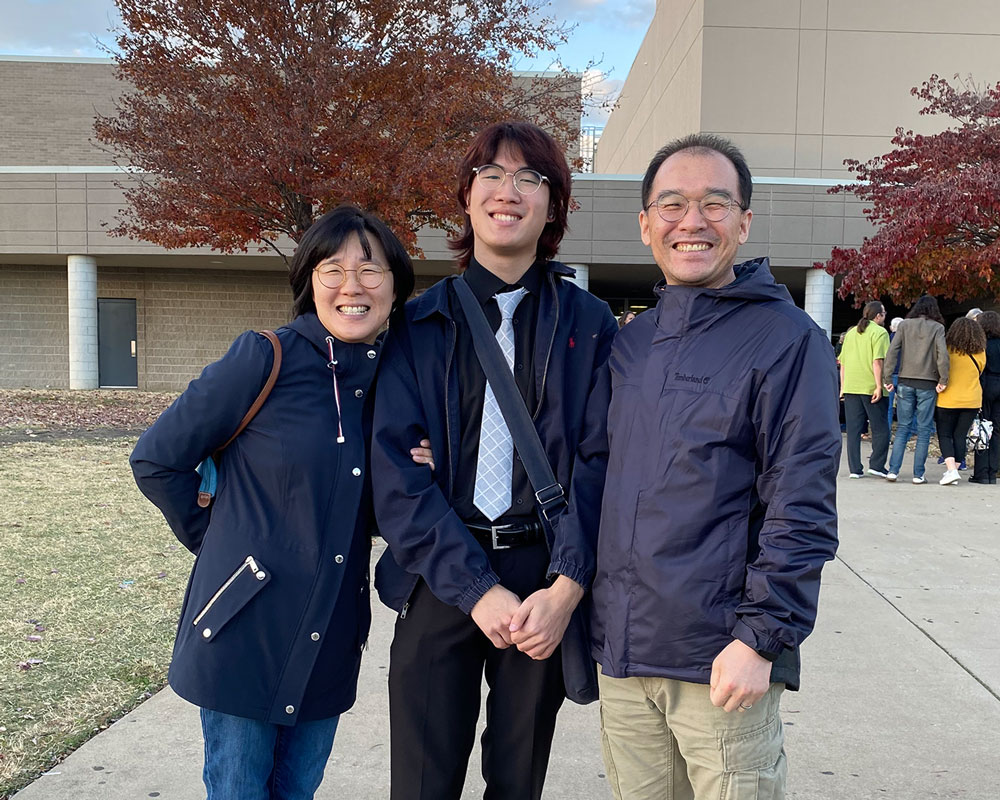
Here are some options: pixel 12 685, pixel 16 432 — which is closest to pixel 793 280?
pixel 16 432

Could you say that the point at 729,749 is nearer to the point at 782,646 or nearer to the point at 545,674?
the point at 782,646

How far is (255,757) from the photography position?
2.08m

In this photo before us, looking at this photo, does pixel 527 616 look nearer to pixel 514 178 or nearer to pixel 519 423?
pixel 519 423

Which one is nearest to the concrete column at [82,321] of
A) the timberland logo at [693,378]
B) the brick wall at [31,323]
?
the brick wall at [31,323]

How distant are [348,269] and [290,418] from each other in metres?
0.44

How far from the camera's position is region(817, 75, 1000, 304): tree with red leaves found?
12539 mm

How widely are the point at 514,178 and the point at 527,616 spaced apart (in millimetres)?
1128

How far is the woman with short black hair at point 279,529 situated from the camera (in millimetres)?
2039

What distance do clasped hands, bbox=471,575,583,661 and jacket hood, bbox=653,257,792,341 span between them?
0.69 meters

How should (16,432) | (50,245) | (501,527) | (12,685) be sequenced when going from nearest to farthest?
(501,527) → (12,685) → (16,432) → (50,245)

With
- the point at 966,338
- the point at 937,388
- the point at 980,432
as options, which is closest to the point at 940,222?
the point at 966,338

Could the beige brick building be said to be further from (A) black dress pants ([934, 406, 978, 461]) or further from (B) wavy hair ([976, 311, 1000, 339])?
(A) black dress pants ([934, 406, 978, 461])

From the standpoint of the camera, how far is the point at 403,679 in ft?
6.96

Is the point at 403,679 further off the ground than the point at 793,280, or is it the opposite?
the point at 793,280
